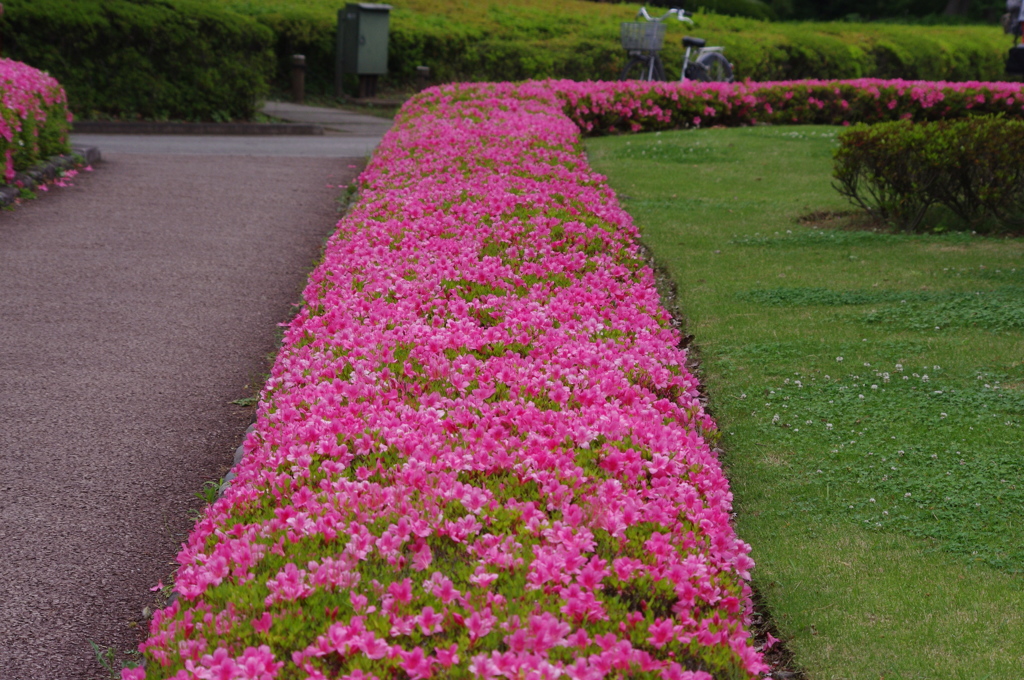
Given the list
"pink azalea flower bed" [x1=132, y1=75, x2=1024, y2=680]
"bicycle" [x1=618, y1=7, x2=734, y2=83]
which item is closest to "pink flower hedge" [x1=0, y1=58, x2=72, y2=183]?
"pink azalea flower bed" [x1=132, y1=75, x2=1024, y2=680]

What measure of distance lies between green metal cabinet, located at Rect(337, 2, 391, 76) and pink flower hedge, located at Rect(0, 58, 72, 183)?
409 inches

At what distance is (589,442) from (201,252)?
18.2 ft

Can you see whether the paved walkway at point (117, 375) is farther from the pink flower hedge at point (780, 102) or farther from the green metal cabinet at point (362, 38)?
the green metal cabinet at point (362, 38)

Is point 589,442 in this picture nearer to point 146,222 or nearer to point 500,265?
point 500,265

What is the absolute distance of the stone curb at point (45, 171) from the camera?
966 centimetres

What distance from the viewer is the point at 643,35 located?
20234 mm

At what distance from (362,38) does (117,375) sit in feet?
56.5

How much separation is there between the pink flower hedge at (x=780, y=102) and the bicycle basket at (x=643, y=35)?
8.61ft

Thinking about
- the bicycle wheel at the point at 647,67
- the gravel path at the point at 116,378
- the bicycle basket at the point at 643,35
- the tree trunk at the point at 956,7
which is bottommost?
the gravel path at the point at 116,378

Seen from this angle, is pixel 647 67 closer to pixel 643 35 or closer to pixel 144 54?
pixel 643 35

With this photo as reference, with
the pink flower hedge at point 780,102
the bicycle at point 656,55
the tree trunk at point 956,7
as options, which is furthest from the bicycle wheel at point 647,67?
the tree trunk at point 956,7

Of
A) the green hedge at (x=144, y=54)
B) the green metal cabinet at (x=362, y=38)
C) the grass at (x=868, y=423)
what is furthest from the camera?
the green metal cabinet at (x=362, y=38)

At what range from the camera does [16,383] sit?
5.35m

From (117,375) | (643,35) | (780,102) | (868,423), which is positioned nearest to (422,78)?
(643,35)
